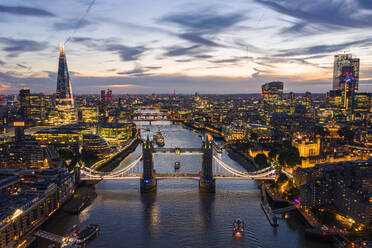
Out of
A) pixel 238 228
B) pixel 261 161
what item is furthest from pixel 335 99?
pixel 238 228

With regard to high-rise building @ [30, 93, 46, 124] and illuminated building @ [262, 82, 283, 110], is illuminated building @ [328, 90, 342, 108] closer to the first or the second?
illuminated building @ [262, 82, 283, 110]

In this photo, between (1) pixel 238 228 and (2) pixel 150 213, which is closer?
(1) pixel 238 228

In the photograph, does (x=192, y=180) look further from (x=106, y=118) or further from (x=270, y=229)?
(x=106, y=118)

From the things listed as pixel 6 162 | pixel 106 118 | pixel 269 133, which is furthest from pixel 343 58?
pixel 6 162

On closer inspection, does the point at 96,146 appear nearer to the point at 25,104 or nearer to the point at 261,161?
the point at 261,161

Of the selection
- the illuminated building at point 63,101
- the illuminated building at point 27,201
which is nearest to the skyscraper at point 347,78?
the illuminated building at point 63,101

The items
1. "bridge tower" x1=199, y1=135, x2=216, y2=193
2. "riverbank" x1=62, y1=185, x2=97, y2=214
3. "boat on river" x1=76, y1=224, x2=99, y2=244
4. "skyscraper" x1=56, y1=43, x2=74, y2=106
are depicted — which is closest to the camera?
"boat on river" x1=76, y1=224, x2=99, y2=244

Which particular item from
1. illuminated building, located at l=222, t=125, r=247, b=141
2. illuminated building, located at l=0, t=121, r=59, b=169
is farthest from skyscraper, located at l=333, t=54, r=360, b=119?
illuminated building, located at l=0, t=121, r=59, b=169
